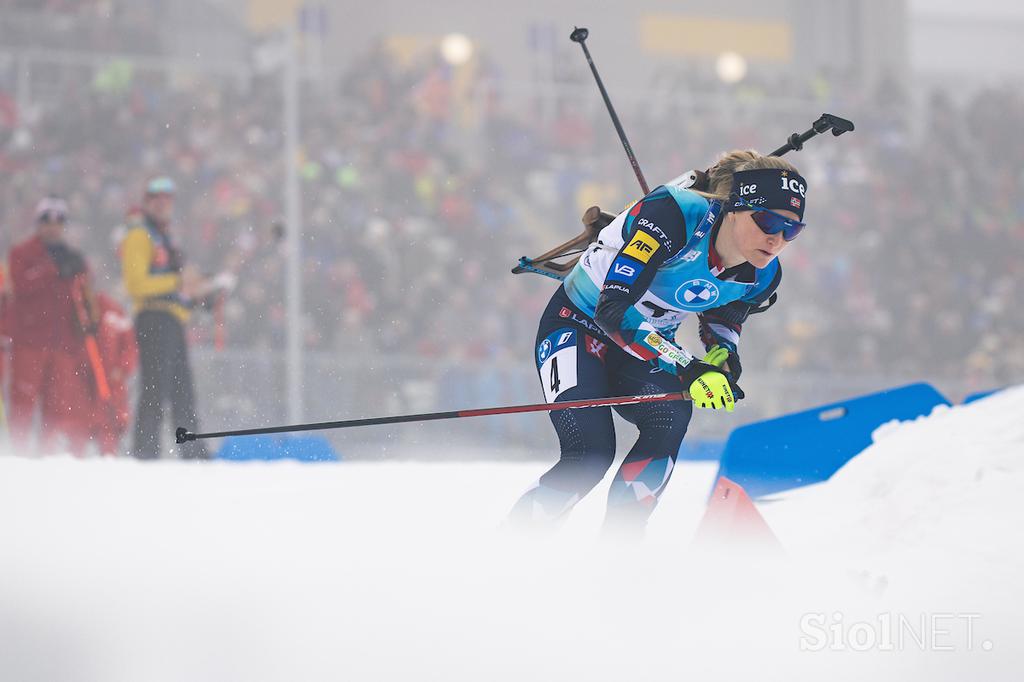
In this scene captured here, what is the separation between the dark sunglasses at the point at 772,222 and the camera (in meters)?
3.15

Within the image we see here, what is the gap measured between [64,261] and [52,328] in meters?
0.40

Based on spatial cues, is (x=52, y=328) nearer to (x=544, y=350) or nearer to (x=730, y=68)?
(x=544, y=350)

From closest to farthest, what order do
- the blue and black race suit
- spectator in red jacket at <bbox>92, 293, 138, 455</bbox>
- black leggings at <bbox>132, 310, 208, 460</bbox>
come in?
the blue and black race suit
black leggings at <bbox>132, 310, 208, 460</bbox>
spectator in red jacket at <bbox>92, 293, 138, 455</bbox>

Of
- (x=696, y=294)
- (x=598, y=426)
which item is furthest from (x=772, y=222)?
(x=598, y=426)

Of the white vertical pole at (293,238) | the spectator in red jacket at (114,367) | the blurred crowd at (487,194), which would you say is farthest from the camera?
the blurred crowd at (487,194)

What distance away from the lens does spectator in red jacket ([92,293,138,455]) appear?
698cm

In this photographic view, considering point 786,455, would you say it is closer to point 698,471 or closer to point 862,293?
point 698,471

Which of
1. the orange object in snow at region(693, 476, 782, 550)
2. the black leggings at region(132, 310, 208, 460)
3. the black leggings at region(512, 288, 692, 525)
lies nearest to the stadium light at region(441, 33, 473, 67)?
the black leggings at region(132, 310, 208, 460)

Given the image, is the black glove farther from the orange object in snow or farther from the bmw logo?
the orange object in snow

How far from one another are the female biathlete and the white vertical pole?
4745 mm

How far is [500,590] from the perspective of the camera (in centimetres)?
302

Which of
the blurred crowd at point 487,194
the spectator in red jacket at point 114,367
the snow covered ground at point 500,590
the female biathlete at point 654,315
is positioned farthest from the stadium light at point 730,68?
the female biathlete at point 654,315

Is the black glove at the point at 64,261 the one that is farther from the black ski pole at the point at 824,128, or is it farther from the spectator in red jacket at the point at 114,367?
the black ski pole at the point at 824,128

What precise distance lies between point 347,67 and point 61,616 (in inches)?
333
